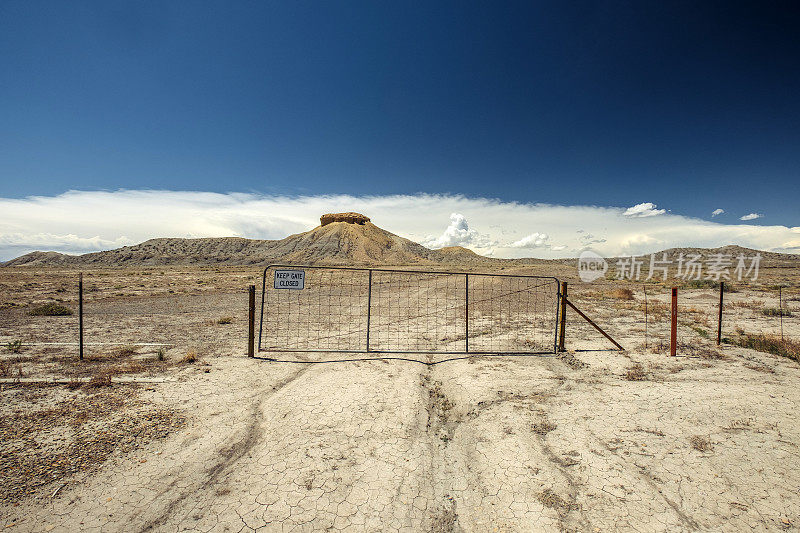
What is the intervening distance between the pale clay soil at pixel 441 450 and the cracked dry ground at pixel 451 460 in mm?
21

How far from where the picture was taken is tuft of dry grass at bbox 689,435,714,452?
4296mm

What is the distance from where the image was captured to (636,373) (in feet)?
23.6

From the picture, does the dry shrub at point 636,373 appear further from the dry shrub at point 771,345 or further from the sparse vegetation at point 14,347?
the sparse vegetation at point 14,347

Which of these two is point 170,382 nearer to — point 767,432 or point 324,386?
point 324,386

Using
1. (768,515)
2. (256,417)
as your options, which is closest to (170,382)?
(256,417)

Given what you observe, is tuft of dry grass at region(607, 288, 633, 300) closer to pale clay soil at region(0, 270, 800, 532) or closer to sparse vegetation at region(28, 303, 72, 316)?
pale clay soil at region(0, 270, 800, 532)

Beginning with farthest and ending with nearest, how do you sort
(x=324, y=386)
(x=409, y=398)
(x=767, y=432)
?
(x=324, y=386), (x=409, y=398), (x=767, y=432)

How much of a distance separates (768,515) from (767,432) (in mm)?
2090

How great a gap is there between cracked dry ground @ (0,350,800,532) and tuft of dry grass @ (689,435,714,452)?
0.04m

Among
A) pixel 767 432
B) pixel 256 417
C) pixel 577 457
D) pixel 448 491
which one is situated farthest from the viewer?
pixel 256 417

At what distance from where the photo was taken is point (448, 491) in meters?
3.65

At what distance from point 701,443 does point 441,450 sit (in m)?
3.39

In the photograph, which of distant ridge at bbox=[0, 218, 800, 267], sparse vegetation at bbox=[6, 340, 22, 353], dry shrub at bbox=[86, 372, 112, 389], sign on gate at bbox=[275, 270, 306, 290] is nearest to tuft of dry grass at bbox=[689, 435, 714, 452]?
sign on gate at bbox=[275, 270, 306, 290]

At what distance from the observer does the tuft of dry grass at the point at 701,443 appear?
430cm
